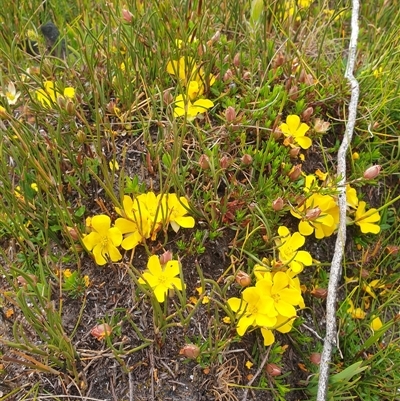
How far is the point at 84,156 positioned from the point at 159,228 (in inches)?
18.8

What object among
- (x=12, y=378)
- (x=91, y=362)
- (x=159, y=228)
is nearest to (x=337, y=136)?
(x=159, y=228)

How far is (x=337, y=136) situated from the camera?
2268 millimetres

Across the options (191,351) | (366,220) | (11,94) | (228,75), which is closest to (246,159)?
(228,75)

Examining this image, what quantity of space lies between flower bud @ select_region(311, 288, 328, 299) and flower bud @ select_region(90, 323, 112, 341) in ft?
2.65

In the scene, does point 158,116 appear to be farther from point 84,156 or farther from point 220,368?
point 220,368

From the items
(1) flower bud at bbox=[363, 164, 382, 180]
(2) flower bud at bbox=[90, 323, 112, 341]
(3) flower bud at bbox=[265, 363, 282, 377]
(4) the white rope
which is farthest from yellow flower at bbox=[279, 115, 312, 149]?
(2) flower bud at bbox=[90, 323, 112, 341]

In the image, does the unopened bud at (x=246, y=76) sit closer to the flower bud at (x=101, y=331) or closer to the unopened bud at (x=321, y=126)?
the unopened bud at (x=321, y=126)

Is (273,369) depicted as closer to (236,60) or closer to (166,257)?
(166,257)

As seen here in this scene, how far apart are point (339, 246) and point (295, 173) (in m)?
0.35

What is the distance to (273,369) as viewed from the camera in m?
1.69

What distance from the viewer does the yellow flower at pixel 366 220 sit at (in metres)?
2.03

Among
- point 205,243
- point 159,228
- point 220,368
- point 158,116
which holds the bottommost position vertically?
point 220,368

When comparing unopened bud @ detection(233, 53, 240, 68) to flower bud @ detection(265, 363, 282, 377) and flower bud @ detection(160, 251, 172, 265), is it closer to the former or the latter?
flower bud @ detection(160, 251, 172, 265)

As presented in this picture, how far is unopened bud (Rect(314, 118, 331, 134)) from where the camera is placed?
2.10 meters
